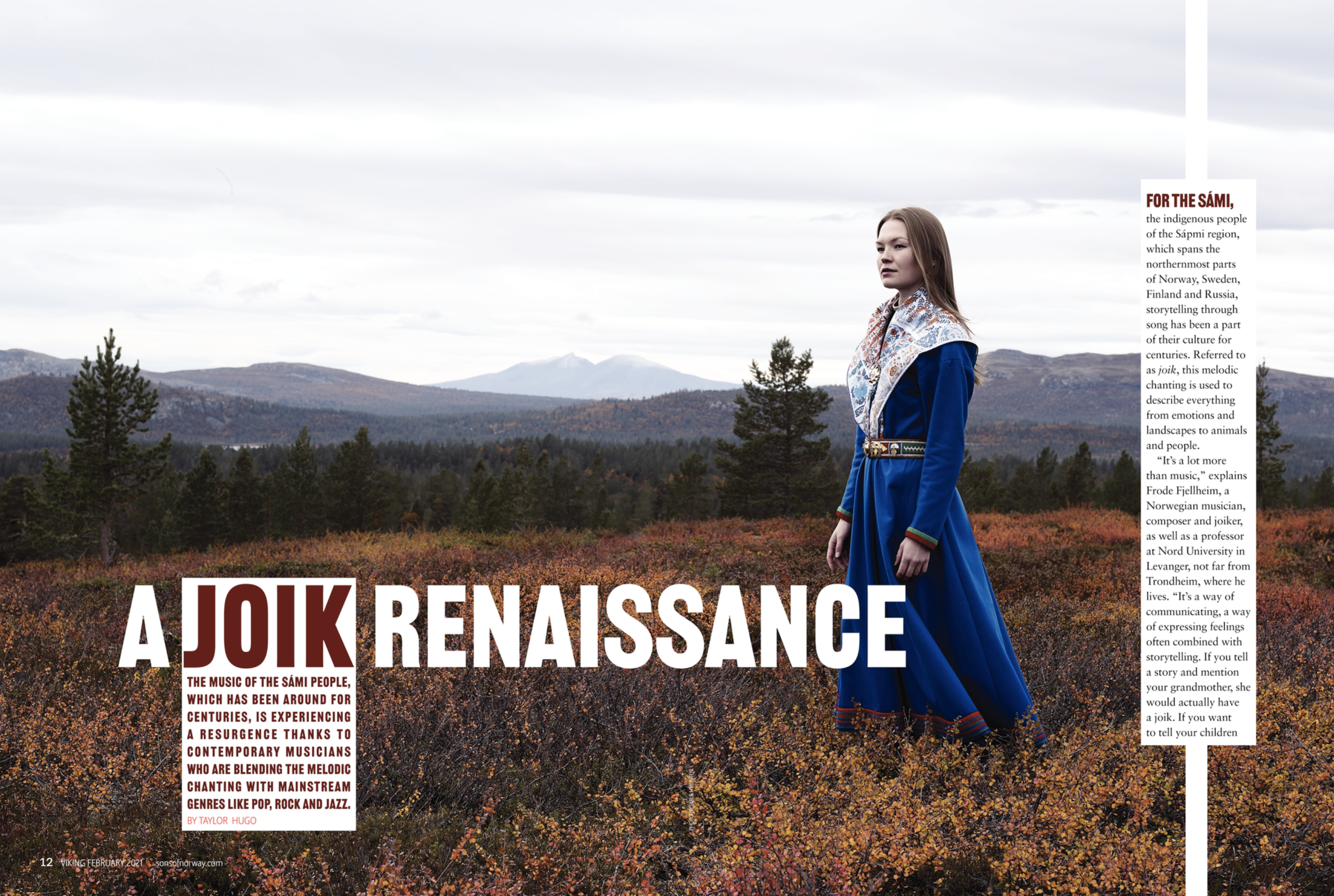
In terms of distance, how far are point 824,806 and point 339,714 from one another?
2.62 meters

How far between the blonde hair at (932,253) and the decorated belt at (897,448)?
14.7 inches

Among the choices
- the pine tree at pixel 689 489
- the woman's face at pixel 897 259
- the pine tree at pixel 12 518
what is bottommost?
the pine tree at pixel 12 518

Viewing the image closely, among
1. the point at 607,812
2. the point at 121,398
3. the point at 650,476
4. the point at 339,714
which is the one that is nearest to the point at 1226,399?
the point at 607,812

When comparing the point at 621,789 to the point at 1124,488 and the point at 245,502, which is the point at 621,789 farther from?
the point at 245,502

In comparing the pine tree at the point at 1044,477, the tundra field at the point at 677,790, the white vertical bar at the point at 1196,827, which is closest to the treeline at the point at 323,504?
the pine tree at the point at 1044,477

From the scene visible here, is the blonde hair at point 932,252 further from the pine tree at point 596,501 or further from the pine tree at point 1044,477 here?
the pine tree at point 1044,477

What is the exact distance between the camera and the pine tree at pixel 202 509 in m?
45.7

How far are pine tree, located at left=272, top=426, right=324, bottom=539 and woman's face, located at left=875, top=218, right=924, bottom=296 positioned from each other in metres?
48.3

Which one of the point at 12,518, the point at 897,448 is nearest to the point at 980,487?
the point at 897,448

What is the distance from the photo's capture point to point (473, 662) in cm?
558

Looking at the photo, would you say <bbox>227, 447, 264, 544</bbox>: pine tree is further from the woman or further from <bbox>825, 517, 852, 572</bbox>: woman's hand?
the woman

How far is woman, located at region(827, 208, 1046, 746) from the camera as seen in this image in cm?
360

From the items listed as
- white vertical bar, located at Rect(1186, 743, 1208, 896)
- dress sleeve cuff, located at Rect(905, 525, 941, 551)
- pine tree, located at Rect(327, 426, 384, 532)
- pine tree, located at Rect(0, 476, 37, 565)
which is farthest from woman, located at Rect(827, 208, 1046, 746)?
pine tree, located at Rect(0, 476, 37, 565)

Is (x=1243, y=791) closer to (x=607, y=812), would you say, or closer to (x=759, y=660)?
(x=607, y=812)
